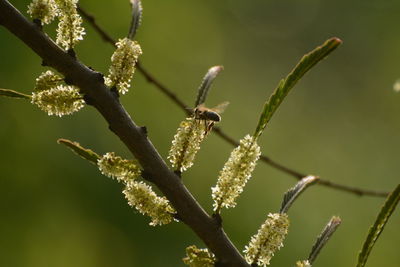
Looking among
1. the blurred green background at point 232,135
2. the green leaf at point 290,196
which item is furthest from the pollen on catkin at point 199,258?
the blurred green background at point 232,135

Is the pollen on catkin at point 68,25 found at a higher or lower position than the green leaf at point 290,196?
higher

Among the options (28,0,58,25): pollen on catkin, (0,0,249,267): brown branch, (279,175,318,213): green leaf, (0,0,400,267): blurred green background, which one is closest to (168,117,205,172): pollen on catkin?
(0,0,249,267): brown branch

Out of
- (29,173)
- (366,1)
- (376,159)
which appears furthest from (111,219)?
(366,1)

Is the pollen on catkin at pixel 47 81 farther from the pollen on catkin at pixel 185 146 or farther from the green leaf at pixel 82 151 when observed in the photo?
the pollen on catkin at pixel 185 146

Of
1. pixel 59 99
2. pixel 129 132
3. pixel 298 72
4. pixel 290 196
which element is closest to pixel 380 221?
pixel 290 196

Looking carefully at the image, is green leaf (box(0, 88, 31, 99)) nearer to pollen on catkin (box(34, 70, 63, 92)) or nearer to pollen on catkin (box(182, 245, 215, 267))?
pollen on catkin (box(34, 70, 63, 92))

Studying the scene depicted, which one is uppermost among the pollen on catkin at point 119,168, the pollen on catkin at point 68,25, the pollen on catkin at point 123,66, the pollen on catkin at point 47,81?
the pollen on catkin at point 68,25
